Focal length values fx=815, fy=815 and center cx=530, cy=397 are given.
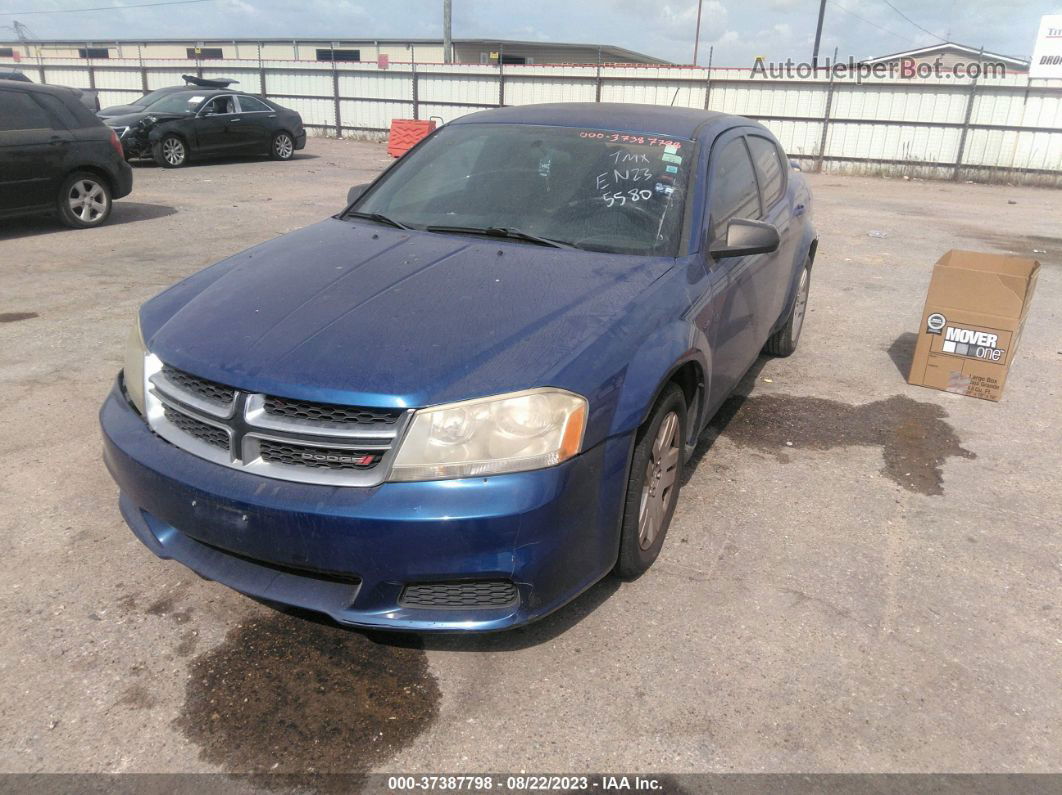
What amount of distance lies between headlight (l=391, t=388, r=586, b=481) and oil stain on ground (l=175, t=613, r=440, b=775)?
71 centimetres

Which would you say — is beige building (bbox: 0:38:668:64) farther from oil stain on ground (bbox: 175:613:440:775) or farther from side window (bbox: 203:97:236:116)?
oil stain on ground (bbox: 175:613:440:775)

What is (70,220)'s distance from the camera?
926 centimetres

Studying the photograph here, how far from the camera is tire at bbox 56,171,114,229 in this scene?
9086 millimetres

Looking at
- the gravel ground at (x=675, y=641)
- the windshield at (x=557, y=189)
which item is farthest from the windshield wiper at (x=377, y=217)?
the gravel ground at (x=675, y=641)

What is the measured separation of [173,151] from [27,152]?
22.6 ft

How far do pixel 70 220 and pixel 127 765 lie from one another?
8748 mm

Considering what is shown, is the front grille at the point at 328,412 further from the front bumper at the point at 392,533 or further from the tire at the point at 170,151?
the tire at the point at 170,151

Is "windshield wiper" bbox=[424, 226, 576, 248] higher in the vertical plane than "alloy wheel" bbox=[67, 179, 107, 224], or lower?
higher

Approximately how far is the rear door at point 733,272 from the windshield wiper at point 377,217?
135 centimetres

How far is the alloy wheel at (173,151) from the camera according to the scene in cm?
1470

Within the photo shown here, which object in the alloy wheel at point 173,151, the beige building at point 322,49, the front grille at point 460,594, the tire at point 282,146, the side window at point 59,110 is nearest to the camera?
the front grille at point 460,594

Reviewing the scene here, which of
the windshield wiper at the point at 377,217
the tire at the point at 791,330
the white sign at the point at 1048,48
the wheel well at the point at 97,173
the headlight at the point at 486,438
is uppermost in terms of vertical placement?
the white sign at the point at 1048,48

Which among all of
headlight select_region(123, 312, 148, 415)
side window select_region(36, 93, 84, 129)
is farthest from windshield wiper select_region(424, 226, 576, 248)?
side window select_region(36, 93, 84, 129)

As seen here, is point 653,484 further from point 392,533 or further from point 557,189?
point 557,189
